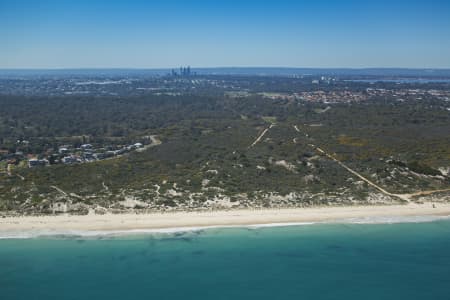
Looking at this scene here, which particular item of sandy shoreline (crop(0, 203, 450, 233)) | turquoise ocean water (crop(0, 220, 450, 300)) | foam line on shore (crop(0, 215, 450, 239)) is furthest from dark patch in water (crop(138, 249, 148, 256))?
sandy shoreline (crop(0, 203, 450, 233))

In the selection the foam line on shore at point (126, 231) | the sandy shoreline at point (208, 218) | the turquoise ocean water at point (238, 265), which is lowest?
the turquoise ocean water at point (238, 265)

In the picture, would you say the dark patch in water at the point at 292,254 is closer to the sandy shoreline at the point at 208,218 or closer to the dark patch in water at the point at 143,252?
the sandy shoreline at the point at 208,218

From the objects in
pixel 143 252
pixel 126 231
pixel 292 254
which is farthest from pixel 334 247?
pixel 126 231

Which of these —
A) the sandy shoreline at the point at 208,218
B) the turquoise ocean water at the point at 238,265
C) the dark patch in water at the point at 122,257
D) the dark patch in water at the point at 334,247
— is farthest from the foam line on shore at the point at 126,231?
the dark patch in water at the point at 334,247

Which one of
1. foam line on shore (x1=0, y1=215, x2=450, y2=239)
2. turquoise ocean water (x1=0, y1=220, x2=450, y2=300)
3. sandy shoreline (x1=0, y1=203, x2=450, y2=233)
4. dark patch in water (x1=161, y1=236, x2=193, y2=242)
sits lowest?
turquoise ocean water (x1=0, y1=220, x2=450, y2=300)

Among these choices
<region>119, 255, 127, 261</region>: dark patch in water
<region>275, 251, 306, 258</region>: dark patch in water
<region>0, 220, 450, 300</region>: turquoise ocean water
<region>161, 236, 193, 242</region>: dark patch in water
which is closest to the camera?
<region>0, 220, 450, 300</region>: turquoise ocean water

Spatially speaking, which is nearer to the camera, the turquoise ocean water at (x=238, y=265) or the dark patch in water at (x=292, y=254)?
the turquoise ocean water at (x=238, y=265)

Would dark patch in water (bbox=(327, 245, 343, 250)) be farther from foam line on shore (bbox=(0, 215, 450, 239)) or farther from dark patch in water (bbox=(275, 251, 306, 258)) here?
foam line on shore (bbox=(0, 215, 450, 239))

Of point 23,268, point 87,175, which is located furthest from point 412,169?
point 23,268
